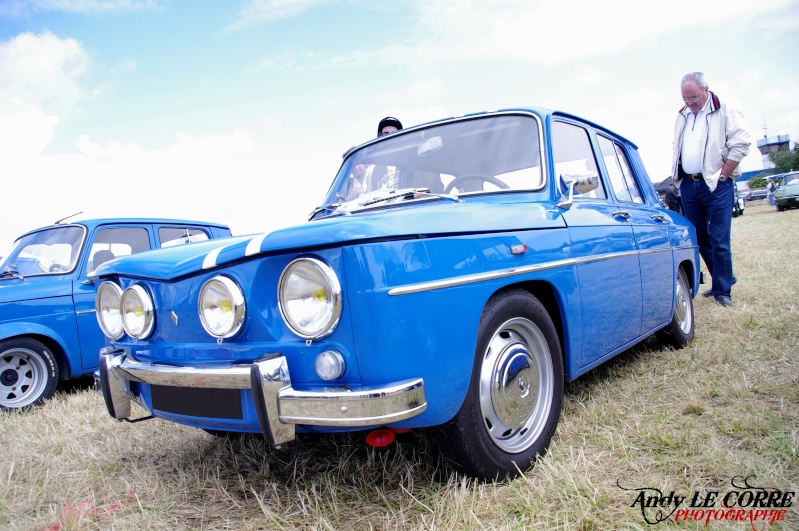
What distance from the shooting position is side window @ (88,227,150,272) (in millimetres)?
4695

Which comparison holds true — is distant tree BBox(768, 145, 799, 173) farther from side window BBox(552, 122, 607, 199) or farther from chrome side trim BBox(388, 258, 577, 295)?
chrome side trim BBox(388, 258, 577, 295)

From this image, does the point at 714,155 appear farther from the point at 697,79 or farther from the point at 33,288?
the point at 33,288

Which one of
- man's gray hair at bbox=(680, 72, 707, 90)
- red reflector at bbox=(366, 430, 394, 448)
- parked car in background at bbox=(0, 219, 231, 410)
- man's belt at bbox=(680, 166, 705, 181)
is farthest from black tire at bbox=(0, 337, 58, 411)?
man's gray hair at bbox=(680, 72, 707, 90)

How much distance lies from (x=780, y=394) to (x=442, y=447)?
1.83 meters

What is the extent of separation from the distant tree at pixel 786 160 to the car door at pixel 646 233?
64183mm

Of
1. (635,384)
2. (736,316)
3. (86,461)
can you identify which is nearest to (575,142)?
(635,384)

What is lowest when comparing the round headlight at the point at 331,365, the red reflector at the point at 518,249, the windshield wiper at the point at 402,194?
the round headlight at the point at 331,365

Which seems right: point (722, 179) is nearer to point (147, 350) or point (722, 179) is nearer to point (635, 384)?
point (635, 384)

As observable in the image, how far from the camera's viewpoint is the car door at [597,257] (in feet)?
8.00

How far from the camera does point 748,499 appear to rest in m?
1.68

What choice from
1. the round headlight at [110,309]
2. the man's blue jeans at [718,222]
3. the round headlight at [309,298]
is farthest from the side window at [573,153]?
the man's blue jeans at [718,222]

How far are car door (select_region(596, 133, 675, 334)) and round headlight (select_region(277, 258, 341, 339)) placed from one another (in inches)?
85.3

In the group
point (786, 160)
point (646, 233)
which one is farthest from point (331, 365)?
point (786, 160)

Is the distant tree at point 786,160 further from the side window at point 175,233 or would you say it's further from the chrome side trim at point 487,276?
the chrome side trim at point 487,276
